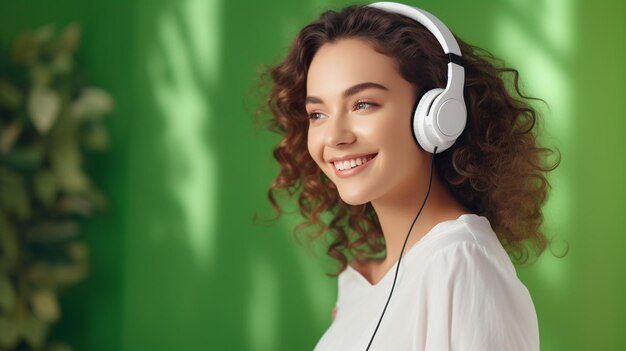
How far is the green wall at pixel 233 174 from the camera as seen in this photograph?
84.5 inches

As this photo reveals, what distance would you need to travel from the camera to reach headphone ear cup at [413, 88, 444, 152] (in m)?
1.30

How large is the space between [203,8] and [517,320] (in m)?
1.66

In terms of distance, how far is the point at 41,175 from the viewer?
2424 mm

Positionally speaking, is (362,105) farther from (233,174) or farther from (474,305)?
(233,174)

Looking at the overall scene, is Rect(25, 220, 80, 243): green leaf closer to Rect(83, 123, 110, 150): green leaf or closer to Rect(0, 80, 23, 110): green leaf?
Rect(83, 123, 110, 150): green leaf

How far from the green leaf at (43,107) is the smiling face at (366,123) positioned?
1209mm

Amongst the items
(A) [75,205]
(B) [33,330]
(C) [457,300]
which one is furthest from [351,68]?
(B) [33,330]

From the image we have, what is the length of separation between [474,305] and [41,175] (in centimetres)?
166

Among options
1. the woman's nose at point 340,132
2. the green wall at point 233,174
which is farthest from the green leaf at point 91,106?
the woman's nose at point 340,132

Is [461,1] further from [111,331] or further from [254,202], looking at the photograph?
[111,331]

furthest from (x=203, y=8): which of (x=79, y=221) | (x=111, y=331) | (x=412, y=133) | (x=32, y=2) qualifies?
(x=412, y=133)

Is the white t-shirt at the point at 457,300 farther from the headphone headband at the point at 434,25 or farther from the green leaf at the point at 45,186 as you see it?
the green leaf at the point at 45,186

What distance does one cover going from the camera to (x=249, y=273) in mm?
2439

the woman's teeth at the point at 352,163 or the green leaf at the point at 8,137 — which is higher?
the green leaf at the point at 8,137
